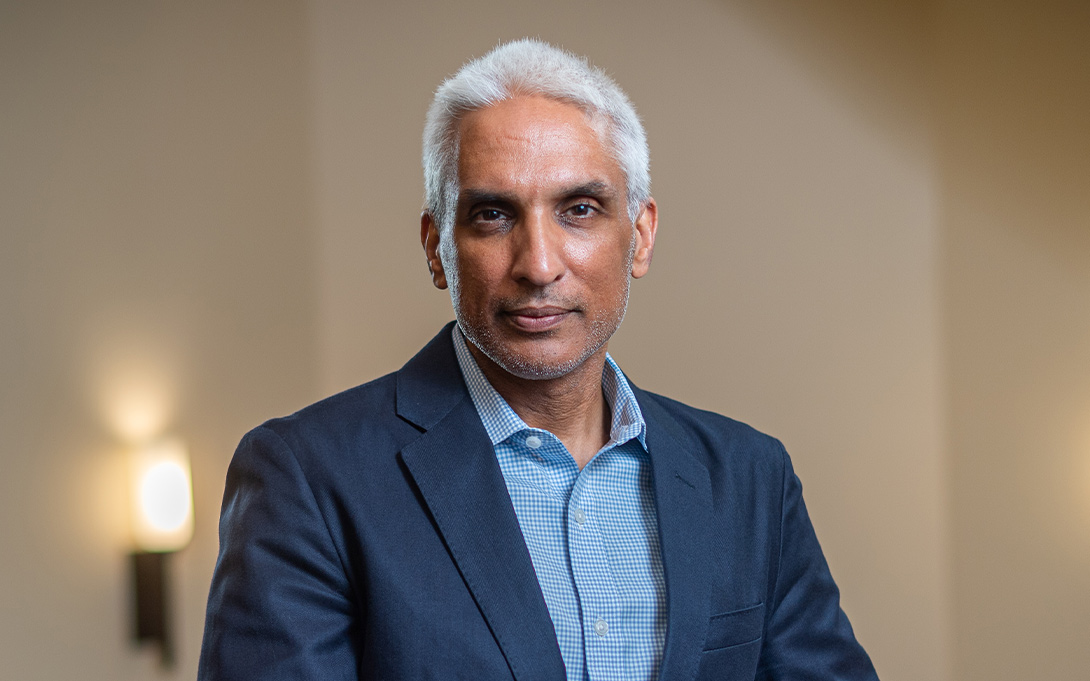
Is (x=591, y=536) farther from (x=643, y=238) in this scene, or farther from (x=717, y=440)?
(x=643, y=238)

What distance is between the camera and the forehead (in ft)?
4.59

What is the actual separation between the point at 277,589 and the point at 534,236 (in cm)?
56

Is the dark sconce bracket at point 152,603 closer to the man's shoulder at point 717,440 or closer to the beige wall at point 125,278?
the beige wall at point 125,278

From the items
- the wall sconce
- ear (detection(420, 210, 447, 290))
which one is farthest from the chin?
the wall sconce

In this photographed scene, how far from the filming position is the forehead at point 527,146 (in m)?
1.40

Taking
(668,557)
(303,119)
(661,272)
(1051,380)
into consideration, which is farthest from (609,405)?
(303,119)

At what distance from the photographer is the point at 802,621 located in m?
1.58

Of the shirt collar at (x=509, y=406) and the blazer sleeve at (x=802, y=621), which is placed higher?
the shirt collar at (x=509, y=406)

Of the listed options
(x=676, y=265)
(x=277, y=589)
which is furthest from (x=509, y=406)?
(x=676, y=265)

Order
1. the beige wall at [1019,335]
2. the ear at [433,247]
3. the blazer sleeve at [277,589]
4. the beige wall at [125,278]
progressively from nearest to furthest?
the blazer sleeve at [277,589], the ear at [433,247], the beige wall at [1019,335], the beige wall at [125,278]

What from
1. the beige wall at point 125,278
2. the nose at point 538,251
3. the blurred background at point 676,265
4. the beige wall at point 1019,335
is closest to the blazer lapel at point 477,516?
the nose at point 538,251

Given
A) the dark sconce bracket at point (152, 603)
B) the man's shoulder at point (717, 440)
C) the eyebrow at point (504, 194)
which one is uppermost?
the eyebrow at point (504, 194)

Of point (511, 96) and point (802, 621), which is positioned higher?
point (511, 96)

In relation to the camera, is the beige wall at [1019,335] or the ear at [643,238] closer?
the ear at [643,238]
